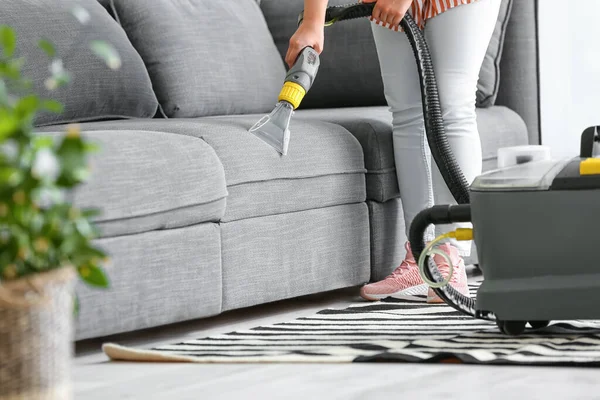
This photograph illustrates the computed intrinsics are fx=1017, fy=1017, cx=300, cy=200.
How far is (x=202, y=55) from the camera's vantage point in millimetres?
2771

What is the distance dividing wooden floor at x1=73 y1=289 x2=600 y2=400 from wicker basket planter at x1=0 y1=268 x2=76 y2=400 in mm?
450

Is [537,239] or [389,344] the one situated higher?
[537,239]

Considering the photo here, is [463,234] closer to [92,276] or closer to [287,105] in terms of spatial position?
[287,105]

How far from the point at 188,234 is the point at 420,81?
64 cm

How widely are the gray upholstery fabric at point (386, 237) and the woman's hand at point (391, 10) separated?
0.45 m

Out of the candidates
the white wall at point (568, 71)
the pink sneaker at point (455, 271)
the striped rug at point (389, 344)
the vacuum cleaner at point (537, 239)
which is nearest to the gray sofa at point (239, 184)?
the striped rug at point (389, 344)

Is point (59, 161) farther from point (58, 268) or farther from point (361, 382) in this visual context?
point (361, 382)

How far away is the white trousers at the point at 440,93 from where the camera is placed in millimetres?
2191

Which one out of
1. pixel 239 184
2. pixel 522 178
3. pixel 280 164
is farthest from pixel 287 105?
pixel 522 178

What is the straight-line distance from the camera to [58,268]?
0.94 m

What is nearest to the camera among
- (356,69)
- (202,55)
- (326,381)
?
(326,381)

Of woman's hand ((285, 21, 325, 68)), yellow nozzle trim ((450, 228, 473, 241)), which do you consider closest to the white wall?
woman's hand ((285, 21, 325, 68))

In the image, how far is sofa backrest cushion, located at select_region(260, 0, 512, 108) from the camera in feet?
9.91

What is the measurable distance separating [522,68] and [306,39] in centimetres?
115
